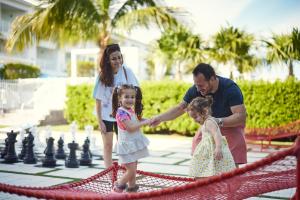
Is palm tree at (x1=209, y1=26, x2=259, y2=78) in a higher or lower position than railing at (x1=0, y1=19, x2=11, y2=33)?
lower

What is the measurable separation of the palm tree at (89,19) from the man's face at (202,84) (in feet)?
37.4

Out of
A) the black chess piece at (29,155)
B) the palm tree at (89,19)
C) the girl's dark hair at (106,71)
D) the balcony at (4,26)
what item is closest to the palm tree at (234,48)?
→ the palm tree at (89,19)

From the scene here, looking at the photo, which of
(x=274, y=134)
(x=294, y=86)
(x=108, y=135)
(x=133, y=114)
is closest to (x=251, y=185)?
(x=133, y=114)

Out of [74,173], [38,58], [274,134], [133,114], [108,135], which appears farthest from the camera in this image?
[38,58]

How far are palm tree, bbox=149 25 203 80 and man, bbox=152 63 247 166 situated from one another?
17781mm

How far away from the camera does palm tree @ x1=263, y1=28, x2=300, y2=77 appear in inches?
695

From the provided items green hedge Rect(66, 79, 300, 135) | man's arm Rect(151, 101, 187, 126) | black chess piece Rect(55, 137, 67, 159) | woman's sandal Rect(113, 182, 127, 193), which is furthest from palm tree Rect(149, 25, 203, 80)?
woman's sandal Rect(113, 182, 127, 193)

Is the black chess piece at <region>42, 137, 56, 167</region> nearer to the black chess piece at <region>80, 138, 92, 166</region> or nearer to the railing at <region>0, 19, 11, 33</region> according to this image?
the black chess piece at <region>80, 138, 92, 166</region>

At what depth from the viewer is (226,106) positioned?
3.63 m

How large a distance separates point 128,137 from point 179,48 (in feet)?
63.1

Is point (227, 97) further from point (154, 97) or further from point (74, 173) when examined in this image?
point (154, 97)

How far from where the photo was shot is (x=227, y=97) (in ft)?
11.7

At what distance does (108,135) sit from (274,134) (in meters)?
5.92

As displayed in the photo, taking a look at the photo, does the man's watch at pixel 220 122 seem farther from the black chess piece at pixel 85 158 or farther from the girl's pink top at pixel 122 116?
the black chess piece at pixel 85 158
